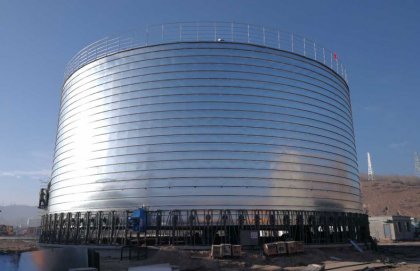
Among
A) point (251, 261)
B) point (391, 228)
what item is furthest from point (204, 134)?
point (391, 228)

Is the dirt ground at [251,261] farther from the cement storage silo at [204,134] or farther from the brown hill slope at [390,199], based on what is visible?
the brown hill slope at [390,199]

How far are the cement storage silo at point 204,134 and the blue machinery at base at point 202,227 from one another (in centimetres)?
70

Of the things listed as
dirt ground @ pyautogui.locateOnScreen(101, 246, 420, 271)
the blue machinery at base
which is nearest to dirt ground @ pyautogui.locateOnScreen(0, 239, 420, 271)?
dirt ground @ pyautogui.locateOnScreen(101, 246, 420, 271)

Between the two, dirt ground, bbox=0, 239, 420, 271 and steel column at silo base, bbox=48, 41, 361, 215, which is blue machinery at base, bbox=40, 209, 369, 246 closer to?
steel column at silo base, bbox=48, 41, 361, 215

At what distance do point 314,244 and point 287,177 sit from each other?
5.74 meters

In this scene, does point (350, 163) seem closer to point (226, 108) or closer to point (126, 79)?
point (226, 108)

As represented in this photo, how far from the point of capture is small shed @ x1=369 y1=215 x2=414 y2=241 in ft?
178

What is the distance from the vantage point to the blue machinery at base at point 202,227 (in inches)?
1110

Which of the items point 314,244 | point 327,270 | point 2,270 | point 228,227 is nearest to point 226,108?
point 228,227

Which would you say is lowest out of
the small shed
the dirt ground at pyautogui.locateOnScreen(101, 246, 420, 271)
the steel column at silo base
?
the dirt ground at pyautogui.locateOnScreen(101, 246, 420, 271)

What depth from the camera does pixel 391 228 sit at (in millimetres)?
54438

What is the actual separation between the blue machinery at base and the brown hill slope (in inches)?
3678

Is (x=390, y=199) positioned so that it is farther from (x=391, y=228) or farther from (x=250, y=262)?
(x=250, y=262)

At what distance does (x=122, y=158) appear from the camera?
3180 cm
